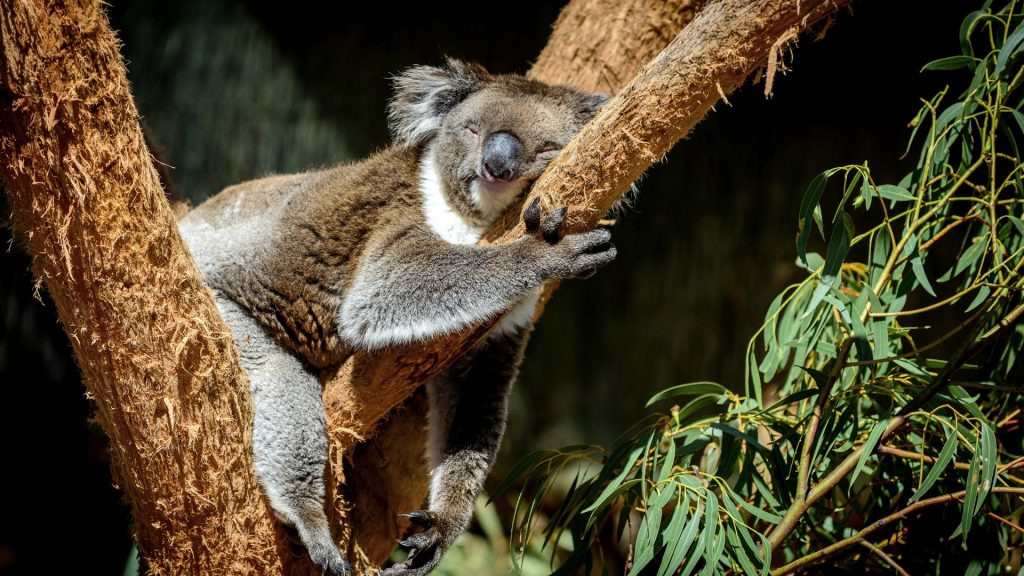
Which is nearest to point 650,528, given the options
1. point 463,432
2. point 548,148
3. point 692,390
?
point 692,390

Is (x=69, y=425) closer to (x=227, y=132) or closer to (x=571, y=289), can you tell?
(x=227, y=132)

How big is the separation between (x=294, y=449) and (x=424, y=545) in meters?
0.48

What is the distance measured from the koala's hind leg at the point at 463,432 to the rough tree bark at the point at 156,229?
16.7 inches

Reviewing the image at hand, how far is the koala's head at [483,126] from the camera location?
2312mm

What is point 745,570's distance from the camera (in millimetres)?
1787

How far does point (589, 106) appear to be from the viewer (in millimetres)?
2508

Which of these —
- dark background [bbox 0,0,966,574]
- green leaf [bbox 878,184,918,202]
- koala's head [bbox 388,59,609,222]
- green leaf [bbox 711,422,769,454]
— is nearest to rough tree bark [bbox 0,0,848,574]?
koala's head [bbox 388,59,609,222]

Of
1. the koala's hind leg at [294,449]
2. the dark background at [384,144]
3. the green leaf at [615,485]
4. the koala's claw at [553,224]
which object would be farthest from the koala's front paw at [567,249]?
the dark background at [384,144]

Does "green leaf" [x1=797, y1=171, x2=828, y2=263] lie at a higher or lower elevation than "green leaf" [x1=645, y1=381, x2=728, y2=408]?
higher

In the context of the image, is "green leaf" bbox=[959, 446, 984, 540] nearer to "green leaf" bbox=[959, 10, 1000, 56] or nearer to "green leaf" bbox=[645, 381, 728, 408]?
"green leaf" bbox=[645, 381, 728, 408]

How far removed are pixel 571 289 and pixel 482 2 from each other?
1847 millimetres

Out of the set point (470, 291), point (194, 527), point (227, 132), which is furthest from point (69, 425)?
point (470, 291)

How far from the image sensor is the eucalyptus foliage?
183cm

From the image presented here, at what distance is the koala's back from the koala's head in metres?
0.13
